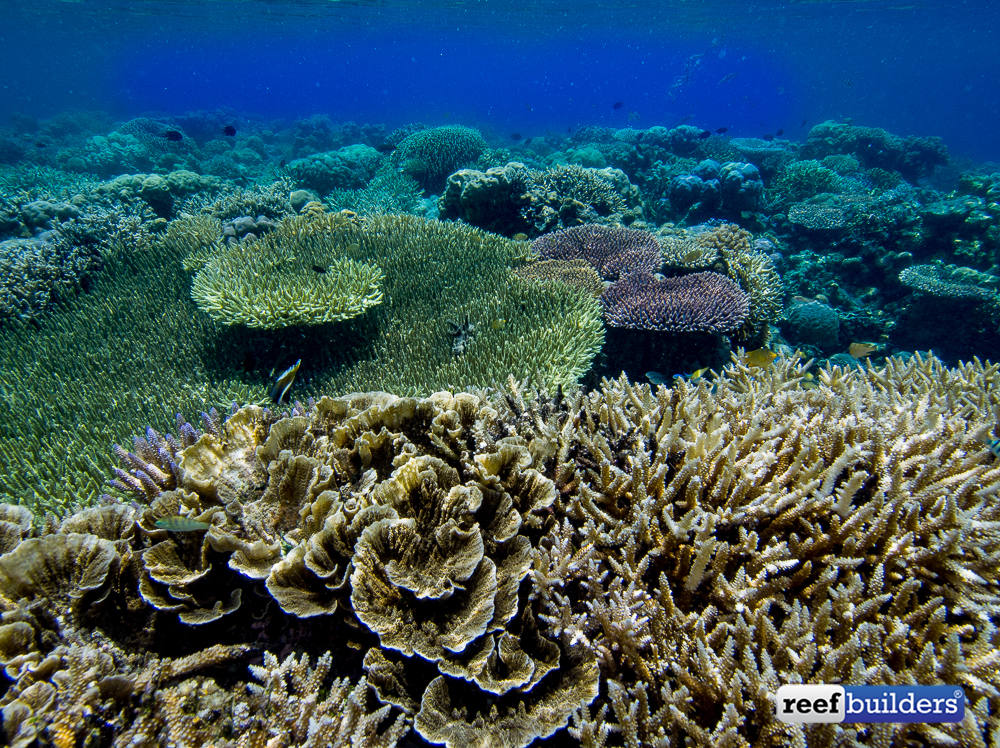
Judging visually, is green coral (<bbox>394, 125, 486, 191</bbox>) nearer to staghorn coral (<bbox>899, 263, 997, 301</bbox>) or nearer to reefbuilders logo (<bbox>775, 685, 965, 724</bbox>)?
staghorn coral (<bbox>899, 263, 997, 301</bbox>)

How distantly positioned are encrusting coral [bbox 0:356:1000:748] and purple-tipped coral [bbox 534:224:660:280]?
5.53 meters

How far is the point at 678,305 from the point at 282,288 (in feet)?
17.6

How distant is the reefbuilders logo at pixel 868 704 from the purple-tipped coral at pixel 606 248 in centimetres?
675

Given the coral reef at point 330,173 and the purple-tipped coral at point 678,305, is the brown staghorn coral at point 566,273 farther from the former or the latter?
the coral reef at point 330,173

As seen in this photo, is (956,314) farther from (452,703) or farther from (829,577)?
(452,703)

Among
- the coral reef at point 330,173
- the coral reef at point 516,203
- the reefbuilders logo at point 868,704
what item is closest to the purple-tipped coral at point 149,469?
the reefbuilders logo at point 868,704

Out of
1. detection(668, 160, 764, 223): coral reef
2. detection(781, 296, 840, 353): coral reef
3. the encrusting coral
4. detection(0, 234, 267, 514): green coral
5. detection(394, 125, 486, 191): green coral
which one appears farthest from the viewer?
detection(394, 125, 486, 191): green coral

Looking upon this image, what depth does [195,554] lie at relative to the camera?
90.7 inches

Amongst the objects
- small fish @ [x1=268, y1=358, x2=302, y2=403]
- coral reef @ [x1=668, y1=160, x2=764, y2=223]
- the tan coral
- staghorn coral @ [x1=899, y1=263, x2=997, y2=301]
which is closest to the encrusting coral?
the tan coral

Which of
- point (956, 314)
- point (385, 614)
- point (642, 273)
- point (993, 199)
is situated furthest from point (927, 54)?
point (385, 614)

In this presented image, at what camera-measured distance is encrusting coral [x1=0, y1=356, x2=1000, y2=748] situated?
184 centimetres

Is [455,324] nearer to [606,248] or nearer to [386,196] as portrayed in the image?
[606,248]

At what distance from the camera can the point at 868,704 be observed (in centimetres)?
178

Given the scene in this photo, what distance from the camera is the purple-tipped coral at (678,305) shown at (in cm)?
615
